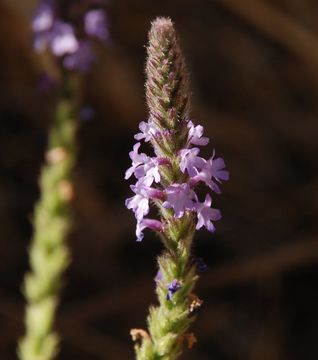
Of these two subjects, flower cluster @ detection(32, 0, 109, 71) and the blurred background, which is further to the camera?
the blurred background

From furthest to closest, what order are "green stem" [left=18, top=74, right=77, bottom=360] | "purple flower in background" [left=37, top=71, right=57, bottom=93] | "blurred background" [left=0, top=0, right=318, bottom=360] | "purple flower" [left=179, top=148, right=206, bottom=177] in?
"blurred background" [left=0, top=0, right=318, bottom=360], "purple flower in background" [left=37, top=71, right=57, bottom=93], "green stem" [left=18, top=74, right=77, bottom=360], "purple flower" [left=179, top=148, right=206, bottom=177]

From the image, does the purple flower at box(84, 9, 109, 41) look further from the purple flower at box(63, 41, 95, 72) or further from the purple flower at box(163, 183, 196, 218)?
the purple flower at box(163, 183, 196, 218)

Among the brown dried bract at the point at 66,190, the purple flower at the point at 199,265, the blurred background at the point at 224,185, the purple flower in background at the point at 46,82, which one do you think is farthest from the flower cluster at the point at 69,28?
the purple flower at the point at 199,265

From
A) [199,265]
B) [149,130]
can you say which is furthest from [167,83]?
[199,265]

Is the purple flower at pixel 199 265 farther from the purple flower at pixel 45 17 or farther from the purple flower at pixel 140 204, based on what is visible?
the purple flower at pixel 45 17

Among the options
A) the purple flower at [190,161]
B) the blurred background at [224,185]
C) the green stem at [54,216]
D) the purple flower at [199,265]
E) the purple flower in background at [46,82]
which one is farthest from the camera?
the blurred background at [224,185]

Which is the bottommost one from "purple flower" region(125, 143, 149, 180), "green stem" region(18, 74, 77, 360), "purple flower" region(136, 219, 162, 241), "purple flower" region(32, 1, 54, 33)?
"purple flower" region(136, 219, 162, 241)

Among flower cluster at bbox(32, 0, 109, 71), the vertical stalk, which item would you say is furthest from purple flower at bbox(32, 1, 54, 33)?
the vertical stalk
